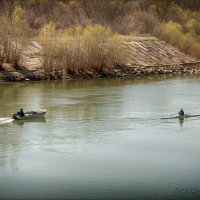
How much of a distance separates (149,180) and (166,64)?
58.6 m

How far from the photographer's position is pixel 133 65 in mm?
77688

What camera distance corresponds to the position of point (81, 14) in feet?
350

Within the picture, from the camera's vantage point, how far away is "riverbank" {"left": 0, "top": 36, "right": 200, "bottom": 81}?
66.0 m

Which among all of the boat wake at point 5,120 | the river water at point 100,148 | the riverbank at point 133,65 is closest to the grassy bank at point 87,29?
the riverbank at point 133,65

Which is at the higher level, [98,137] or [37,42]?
[37,42]

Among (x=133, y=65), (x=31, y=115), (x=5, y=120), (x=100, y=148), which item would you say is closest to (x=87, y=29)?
(x=133, y=65)

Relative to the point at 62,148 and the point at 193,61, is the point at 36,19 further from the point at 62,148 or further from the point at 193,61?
the point at 62,148

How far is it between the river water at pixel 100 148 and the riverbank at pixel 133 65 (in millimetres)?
13270

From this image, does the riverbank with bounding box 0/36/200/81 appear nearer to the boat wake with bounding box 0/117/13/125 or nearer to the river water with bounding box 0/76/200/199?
the river water with bounding box 0/76/200/199

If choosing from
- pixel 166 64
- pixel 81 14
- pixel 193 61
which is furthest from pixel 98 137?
pixel 81 14

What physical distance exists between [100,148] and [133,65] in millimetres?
47133

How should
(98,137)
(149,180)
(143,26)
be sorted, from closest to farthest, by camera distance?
1. (149,180)
2. (98,137)
3. (143,26)

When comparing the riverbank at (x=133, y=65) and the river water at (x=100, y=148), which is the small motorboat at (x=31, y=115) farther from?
the riverbank at (x=133, y=65)

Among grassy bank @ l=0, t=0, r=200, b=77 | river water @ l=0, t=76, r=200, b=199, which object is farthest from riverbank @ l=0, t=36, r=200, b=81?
river water @ l=0, t=76, r=200, b=199
